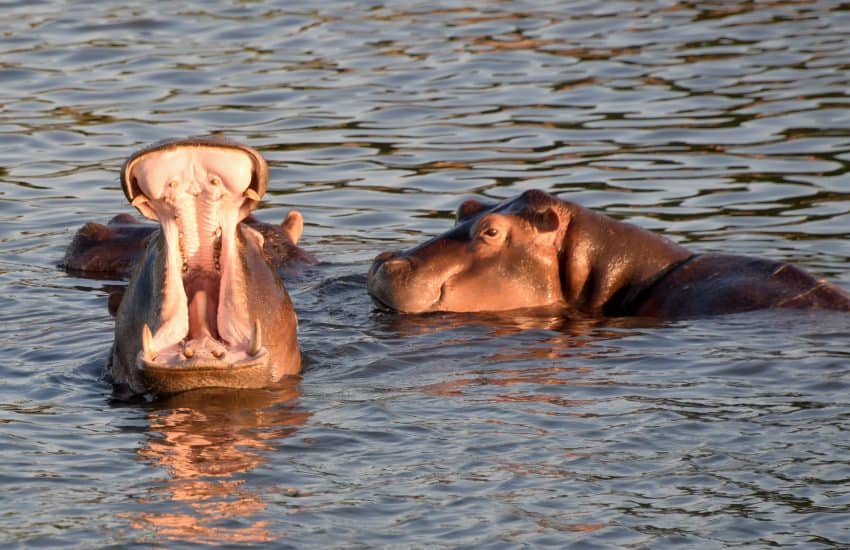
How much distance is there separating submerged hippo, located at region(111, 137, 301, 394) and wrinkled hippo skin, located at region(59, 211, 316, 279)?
3270mm

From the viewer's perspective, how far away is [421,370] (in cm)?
873

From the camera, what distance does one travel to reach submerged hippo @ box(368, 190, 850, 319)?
10016mm

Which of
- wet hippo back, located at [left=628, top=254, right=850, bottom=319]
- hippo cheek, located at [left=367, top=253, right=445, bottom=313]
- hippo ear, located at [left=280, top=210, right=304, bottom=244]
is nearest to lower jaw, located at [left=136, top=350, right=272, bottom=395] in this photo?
hippo cheek, located at [left=367, top=253, right=445, bottom=313]

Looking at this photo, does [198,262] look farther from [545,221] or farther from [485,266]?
[545,221]

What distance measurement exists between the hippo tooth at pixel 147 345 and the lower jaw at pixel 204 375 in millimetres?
28

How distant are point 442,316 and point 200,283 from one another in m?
2.53

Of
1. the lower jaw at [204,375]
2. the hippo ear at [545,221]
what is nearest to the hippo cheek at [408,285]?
the hippo ear at [545,221]

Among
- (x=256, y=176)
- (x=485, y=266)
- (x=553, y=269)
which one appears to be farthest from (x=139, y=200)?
(x=553, y=269)

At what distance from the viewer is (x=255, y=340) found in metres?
7.49

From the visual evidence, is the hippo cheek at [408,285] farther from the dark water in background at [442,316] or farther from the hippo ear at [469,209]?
the hippo ear at [469,209]

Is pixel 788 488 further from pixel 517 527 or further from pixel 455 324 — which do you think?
pixel 455 324

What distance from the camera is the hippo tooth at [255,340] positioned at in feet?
24.4

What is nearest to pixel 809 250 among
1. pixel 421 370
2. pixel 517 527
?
pixel 421 370

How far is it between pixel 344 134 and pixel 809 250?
492cm
